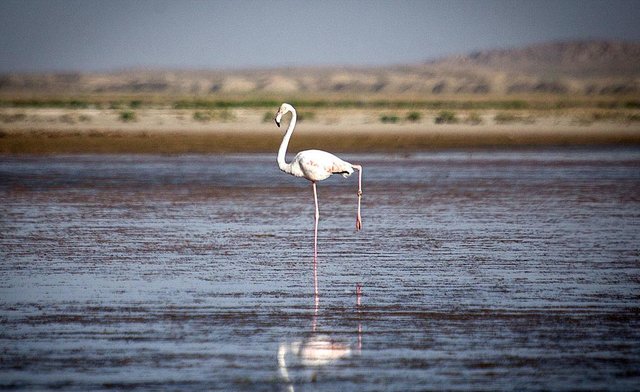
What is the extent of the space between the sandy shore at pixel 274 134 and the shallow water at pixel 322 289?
48.5 ft

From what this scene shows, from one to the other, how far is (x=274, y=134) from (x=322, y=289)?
30.5 meters

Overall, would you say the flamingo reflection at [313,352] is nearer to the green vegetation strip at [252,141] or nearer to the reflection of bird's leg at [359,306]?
the reflection of bird's leg at [359,306]

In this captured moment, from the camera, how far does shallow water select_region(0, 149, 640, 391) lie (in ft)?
25.0

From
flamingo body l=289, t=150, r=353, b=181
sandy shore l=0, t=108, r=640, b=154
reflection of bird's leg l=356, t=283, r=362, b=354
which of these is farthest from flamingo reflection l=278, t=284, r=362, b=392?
sandy shore l=0, t=108, r=640, b=154

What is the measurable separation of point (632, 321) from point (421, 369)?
245cm

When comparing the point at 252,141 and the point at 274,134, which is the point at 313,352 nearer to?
the point at 252,141

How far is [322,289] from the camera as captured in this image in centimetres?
1066

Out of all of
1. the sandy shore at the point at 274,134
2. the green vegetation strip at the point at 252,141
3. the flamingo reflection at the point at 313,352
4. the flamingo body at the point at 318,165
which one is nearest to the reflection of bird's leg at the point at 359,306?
the flamingo reflection at the point at 313,352

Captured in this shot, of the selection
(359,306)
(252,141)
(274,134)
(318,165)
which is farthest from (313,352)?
(274,134)

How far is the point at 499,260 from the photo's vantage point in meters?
12.4

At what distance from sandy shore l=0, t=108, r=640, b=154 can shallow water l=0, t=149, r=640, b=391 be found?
48.5ft

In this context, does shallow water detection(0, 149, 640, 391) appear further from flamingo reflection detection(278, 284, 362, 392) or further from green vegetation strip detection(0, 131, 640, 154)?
green vegetation strip detection(0, 131, 640, 154)

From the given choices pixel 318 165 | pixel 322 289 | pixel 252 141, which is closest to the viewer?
pixel 322 289

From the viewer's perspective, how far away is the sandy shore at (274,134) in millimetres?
35531
